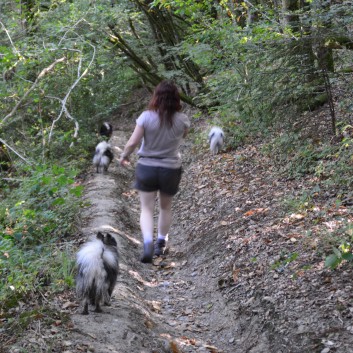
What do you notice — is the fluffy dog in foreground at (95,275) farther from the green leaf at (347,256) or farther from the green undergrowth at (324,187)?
the green leaf at (347,256)

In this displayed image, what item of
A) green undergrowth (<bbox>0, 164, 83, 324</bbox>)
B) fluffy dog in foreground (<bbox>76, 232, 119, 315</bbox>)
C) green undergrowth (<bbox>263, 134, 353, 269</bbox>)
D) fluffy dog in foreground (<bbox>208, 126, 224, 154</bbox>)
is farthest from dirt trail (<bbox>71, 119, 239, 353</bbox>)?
fluffy dog in foreground (<bbox>208, 126, 224, 154</bbox>)

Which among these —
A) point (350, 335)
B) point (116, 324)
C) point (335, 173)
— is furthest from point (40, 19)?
point (350, 335)

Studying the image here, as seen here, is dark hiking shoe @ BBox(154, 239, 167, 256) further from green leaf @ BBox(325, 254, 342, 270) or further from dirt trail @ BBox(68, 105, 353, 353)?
green leaf @ BBox(325, 254, 342, 270)

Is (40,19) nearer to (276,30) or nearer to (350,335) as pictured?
(276,30)

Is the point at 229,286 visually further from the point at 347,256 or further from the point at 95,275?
the point at 95,275

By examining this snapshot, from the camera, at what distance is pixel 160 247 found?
7.05 metres

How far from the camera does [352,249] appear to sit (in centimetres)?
467

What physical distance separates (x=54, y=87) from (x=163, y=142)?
9.61 m

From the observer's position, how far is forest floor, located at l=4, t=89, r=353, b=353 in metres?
4.18

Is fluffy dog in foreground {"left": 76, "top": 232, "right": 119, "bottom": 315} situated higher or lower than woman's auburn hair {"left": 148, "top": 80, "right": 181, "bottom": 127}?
lower

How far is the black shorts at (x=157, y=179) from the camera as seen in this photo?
611 cm

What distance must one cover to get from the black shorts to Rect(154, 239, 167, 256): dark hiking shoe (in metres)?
1.04

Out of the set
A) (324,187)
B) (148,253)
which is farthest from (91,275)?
(324,187)

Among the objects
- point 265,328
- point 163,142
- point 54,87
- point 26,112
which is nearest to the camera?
point 265,328
